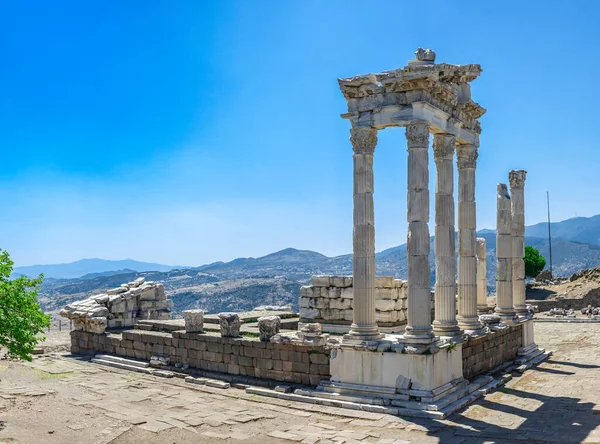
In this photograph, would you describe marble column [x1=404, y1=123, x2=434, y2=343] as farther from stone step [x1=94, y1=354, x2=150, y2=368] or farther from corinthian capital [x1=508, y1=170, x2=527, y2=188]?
stone step [x1=94, y1=354, x2=150, y2=368]

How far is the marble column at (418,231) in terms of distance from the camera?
13.8 meters

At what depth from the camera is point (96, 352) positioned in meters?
21.2

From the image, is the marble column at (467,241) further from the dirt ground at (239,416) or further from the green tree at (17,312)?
the green tree at (17,312)

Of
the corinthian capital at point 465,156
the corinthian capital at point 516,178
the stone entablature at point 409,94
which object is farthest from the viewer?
the corinthian capital at point 516,178

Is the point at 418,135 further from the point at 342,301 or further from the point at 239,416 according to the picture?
the point at 239,416

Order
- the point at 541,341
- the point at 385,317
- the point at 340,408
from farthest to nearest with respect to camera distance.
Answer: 1. the point at 541,341
2. the point at 385,317
3. the point at 340,408

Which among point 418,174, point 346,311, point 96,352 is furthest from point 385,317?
point 96,352

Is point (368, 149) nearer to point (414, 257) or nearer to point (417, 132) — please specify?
point (417, 132)

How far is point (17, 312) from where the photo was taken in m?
12.1

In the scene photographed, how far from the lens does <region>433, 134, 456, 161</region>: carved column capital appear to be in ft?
51.2

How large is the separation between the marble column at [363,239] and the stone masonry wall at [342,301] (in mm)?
3926

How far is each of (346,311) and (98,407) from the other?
7.76 m

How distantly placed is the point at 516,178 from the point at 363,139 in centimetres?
865

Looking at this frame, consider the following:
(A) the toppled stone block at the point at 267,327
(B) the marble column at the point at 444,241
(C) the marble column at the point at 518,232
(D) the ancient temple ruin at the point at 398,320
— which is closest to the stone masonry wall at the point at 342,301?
(D) the ancient temple ruin at the point at 398,320
